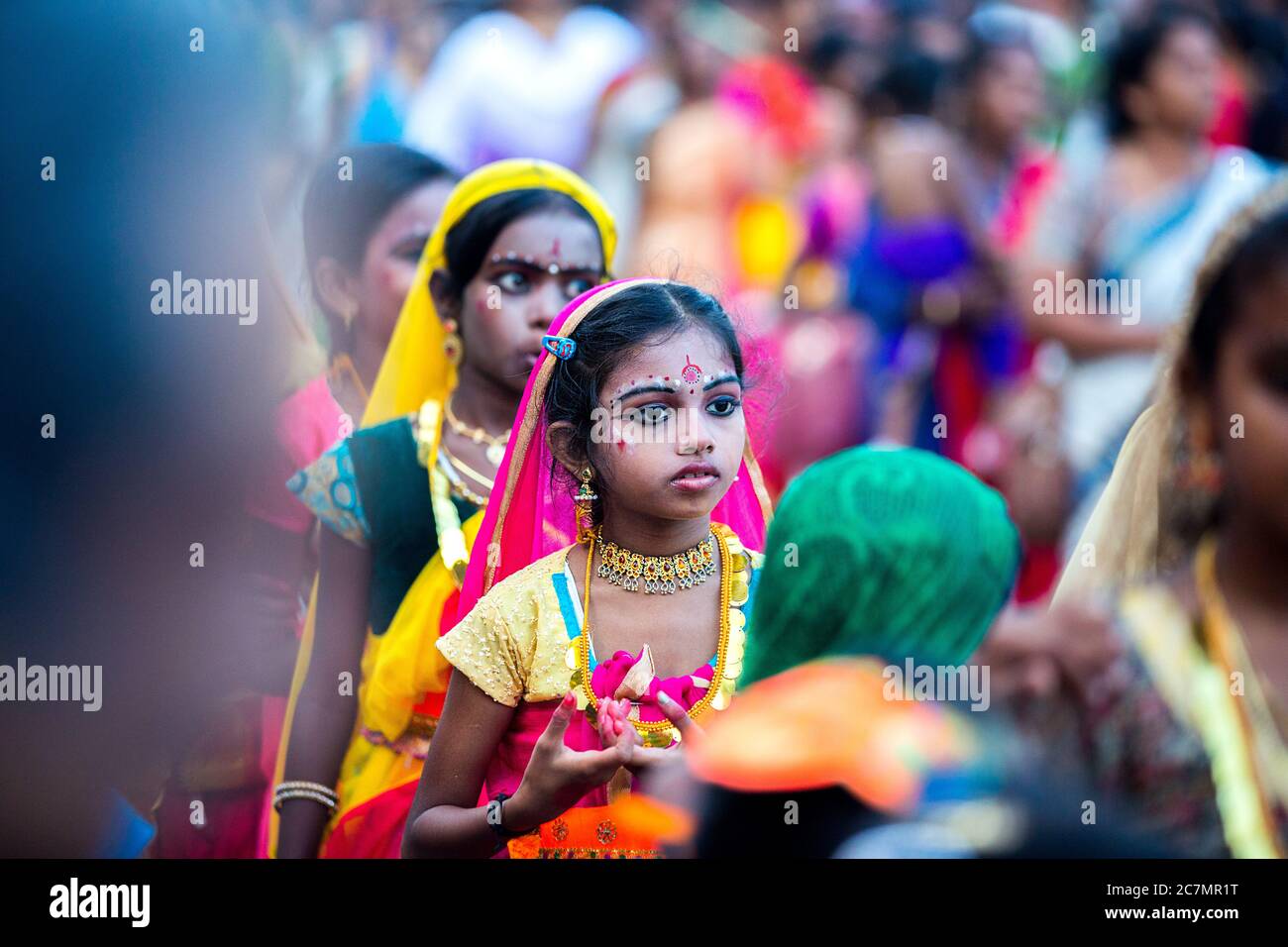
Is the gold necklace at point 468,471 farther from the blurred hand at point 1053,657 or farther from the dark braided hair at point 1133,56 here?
the dark braided hair at point 1133,56

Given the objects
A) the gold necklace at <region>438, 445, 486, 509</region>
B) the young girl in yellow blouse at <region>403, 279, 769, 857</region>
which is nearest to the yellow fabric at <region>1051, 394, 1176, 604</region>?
the young girl in yellow blouse at <region>403, 279, 769, 857</region>

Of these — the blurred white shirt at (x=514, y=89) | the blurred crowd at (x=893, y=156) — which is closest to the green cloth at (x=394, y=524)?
the blurred crowd at (x=893, y=156)

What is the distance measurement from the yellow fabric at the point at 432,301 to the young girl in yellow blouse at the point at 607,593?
1.67ft

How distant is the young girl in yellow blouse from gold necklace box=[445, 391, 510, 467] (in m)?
0.40

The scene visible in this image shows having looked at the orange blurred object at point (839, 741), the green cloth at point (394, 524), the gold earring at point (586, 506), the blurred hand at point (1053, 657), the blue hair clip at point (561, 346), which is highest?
the blue hair clip at point (561, 346)

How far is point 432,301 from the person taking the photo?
9.53ft

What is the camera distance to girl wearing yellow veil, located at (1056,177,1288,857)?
1.86 m

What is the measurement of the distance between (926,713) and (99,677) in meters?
1.49

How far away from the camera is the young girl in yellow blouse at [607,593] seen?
→ 86.8 inches

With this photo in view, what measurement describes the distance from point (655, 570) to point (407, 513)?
24.6 inches

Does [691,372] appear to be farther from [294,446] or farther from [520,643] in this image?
[294,446]

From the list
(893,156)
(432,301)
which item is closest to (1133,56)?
(893,156)

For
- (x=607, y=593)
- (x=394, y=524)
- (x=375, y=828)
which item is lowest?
(x=375, y=828)

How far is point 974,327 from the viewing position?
14.8 ft
